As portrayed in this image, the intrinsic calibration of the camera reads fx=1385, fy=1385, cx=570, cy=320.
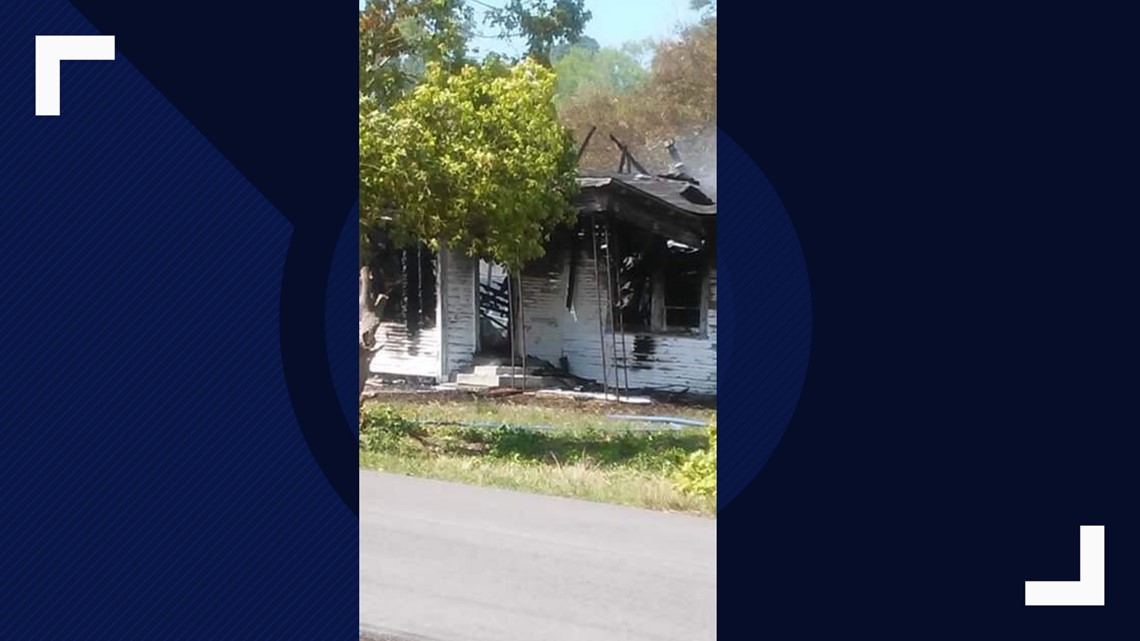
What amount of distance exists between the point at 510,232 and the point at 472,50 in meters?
1.49

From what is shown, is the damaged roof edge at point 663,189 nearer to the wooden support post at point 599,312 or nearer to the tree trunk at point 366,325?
the wooden support post at point 599,312

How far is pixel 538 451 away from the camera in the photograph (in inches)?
441

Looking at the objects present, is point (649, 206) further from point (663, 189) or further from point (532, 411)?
point (532, 411)

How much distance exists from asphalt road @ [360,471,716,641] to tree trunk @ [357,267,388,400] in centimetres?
338

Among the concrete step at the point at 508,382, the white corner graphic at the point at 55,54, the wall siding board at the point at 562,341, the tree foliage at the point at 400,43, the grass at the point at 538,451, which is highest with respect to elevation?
the tree foliage at the point at 400,43

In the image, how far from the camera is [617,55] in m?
20.3

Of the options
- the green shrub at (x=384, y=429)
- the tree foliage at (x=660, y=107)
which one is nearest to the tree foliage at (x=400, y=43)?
the green shrub at (x=384, y=429)

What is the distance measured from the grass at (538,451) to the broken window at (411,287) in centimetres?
211

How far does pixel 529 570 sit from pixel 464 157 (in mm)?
4233

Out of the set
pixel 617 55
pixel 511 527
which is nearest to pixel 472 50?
pixel 511 527

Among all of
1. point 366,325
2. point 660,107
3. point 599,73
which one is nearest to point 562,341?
point 366,325

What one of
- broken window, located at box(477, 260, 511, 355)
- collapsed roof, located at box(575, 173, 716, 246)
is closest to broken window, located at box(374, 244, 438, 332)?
broken window, located at box(477, 260, 511, 355)

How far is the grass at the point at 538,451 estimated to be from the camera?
8.75 metres
